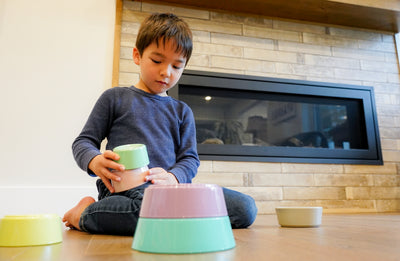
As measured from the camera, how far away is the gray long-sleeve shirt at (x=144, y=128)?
951 mm

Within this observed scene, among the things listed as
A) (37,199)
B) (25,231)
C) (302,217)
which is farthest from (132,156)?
(37,199)

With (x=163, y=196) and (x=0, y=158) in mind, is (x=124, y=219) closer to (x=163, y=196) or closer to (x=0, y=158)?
(x=163, y=196)

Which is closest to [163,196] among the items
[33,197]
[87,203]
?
[87,203]

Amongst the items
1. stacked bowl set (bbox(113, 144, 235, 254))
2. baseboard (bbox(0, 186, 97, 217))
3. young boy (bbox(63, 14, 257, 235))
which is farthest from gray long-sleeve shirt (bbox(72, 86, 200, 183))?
baseboard (bbox(0, 186, 97, 217))

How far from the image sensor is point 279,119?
2.11 metres

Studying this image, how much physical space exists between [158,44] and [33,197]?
44.9 inches

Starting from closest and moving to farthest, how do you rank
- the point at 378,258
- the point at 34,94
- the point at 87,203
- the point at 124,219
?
the point at 378,258
the point at 124,219
the point at 87,203
the point at 34,94

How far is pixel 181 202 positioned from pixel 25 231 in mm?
302

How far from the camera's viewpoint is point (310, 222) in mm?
912

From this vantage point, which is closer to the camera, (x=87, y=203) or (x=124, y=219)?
(x=124, y=219)

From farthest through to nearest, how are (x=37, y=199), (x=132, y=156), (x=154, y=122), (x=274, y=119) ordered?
(x=274, y=119) → (x=37, y=199) → (x=154, y=122) → (x=132, y=156)

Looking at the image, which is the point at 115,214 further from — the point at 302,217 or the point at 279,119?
the point at 279,119

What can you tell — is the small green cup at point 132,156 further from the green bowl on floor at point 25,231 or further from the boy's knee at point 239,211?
the boy's knee at point 239,211

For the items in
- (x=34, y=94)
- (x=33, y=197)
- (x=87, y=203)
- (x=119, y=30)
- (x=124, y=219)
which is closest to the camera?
(x=124, y=219)
